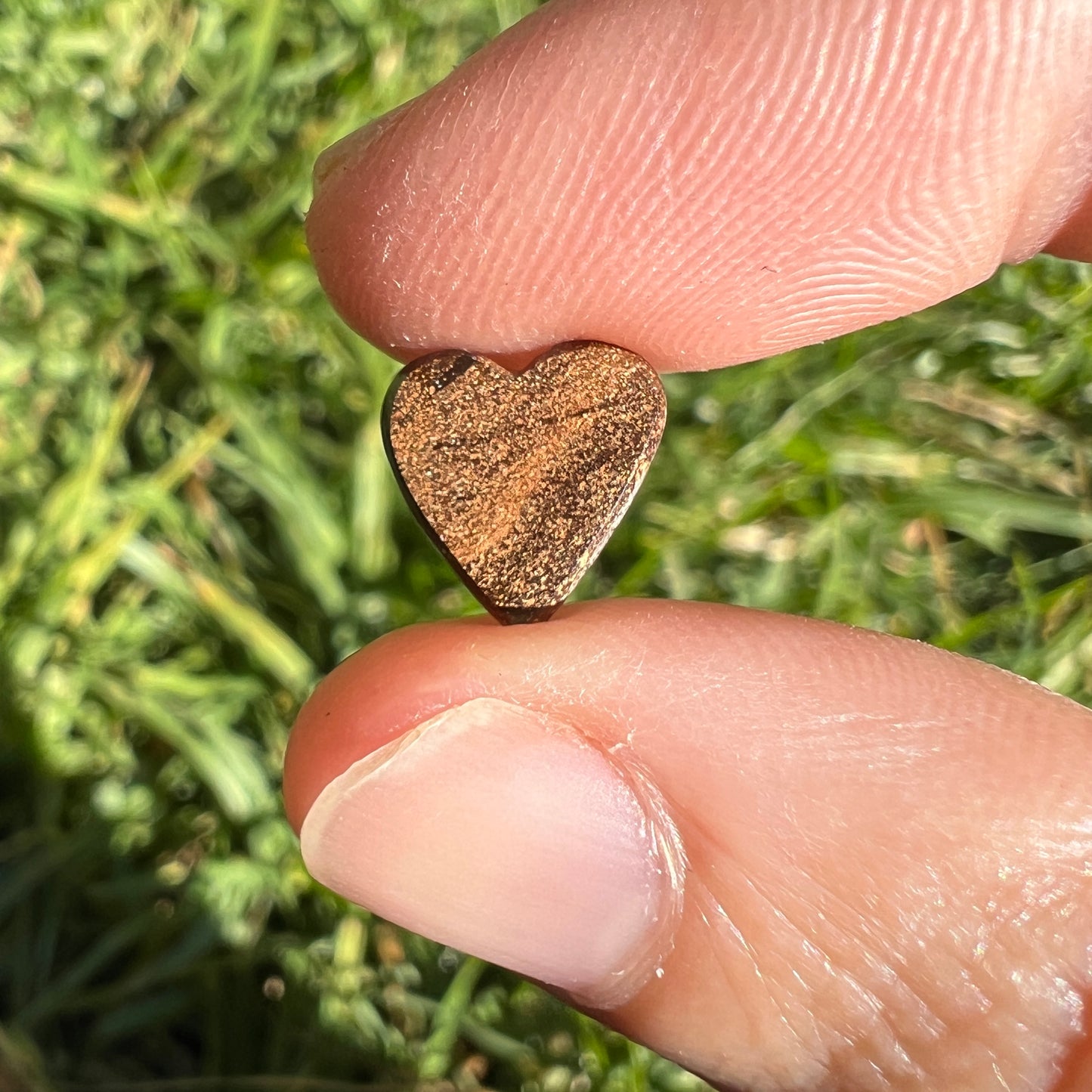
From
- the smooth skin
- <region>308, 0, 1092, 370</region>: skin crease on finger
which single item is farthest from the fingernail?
<region>308, 0, 1092, 370</region>: skin crease on finger

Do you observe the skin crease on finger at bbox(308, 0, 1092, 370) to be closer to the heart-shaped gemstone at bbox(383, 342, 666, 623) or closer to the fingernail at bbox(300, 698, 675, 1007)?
the heart-shaped gemstone at bbox(383, 342, 666, 623)

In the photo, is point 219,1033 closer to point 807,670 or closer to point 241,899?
point 241,899

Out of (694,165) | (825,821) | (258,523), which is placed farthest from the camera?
(258,523)

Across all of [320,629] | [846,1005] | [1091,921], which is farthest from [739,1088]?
[320,629]

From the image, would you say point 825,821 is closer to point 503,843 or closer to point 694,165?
point 503,843

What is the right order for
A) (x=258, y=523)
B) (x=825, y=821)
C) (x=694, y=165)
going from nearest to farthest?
(x=825, y=821) → (x=694, y=165) → (x=258, y=523)

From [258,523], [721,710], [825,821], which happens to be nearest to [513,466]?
[721,710]
